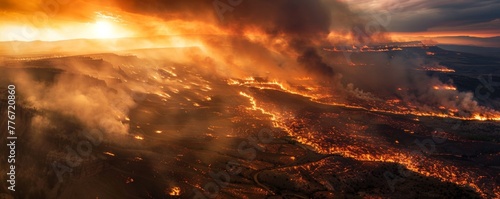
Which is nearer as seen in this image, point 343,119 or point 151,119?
→ point 151,119

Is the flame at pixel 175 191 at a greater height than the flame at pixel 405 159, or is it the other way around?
the flame at pixel 405 159

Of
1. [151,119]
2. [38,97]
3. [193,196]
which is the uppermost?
[38,97]

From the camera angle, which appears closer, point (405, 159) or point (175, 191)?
point (175, 191)

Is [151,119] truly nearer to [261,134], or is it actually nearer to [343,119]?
[261,134]

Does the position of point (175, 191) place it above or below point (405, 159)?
below

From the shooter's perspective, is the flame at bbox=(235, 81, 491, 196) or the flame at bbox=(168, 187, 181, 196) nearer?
the flame at bbox=(168, 187, 181, 196)

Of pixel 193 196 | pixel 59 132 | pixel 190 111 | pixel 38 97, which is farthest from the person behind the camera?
pixel 190 111

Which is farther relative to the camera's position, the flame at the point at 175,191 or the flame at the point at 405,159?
the flame at the point at 405,159

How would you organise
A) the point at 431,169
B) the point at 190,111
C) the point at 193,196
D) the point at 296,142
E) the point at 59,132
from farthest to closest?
the point at 190,111 < the point at 296,142 < the point at 431,169 < the point at 59,132 < the point at 193,196

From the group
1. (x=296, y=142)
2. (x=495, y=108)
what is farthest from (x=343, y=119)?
(x=495, y=108)

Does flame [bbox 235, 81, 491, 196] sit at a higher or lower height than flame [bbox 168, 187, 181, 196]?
higher

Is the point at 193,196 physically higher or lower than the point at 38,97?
lower
